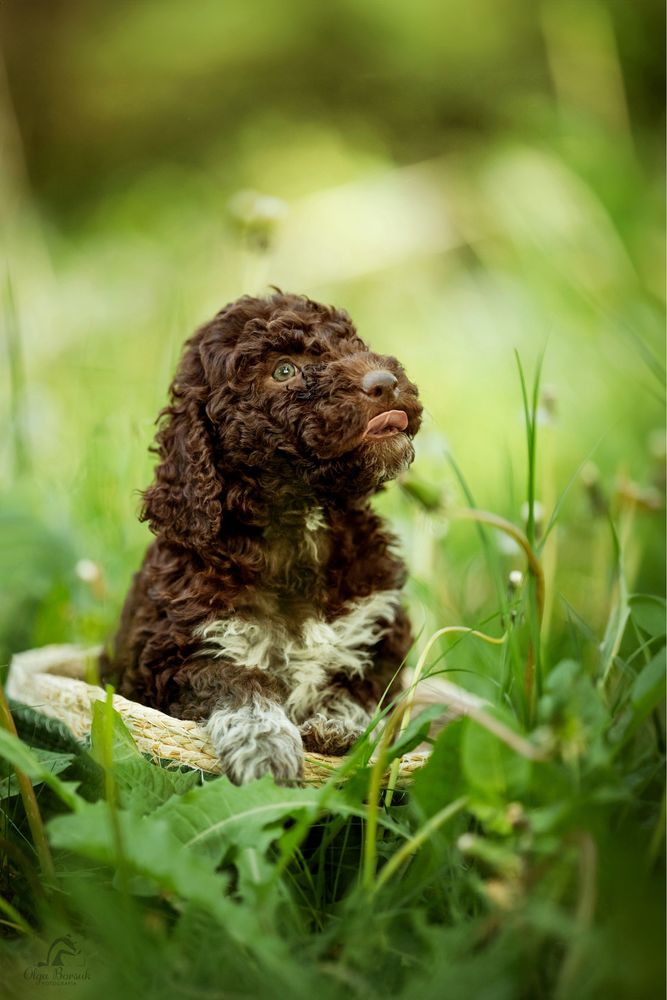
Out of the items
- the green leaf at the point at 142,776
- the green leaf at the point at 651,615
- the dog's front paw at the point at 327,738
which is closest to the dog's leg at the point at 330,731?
Answer: the dog's front paw at the point at 327,738

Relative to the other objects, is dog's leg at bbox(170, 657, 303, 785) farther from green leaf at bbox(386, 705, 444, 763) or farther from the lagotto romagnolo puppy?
green leaf at bbox(386, 705, 444, 763)

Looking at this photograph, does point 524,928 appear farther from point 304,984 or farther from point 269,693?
point 269,693

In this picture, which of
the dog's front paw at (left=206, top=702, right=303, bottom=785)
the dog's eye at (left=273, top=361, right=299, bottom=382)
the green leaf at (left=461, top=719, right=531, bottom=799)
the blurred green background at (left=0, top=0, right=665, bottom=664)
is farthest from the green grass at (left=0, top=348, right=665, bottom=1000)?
the blurred green background at (left=0, top=0, right=665, bottom=664)

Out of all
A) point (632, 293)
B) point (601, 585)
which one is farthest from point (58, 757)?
point (632, 293)

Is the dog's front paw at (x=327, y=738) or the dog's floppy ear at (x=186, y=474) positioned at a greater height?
the dog's floppy ear at (x=186, y=474)

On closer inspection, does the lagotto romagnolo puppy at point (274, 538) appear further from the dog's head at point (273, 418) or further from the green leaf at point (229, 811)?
the green leaf at point (229, 811)

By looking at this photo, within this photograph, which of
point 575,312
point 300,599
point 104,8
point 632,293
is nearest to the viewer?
point 300,599

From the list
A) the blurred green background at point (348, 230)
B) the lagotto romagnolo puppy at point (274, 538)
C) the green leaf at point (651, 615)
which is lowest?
the green leaf at point (651, 615)
